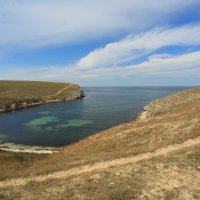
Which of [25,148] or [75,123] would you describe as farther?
[75,123]

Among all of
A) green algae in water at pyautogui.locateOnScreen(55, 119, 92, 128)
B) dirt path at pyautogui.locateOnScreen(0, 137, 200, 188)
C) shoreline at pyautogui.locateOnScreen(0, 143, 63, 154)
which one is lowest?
shoreline at pyautogui.locateOnScreen(0, 143, 63, 154)

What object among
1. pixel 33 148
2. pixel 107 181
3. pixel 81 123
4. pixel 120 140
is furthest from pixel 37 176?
pixel 81 123

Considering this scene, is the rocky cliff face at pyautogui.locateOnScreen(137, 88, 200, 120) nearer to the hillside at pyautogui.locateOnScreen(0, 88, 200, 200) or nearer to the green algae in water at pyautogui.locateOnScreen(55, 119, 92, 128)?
the green algae in water at pyautogui.locateOnScreen(55, 119, 92, 128)

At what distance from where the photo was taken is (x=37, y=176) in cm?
2566

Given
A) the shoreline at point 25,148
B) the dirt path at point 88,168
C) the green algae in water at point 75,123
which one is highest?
the dirt path at point 88,168

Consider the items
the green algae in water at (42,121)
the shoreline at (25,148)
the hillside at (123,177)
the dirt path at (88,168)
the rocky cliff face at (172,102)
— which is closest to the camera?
the hillside at (123,177)

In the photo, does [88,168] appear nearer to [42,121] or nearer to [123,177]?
[123,177]

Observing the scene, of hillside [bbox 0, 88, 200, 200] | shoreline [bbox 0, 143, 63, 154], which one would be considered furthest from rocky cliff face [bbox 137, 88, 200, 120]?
hillside [bbox 0, 88, 200, 200]

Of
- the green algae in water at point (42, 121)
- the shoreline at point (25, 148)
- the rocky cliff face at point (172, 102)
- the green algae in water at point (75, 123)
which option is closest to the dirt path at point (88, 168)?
the shoreline at point (25, 148)

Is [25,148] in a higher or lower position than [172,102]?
lower

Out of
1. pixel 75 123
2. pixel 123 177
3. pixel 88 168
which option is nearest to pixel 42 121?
pixel 75 123

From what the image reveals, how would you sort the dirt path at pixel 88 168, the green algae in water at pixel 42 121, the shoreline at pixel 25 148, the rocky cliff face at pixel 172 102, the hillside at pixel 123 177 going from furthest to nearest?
the green algae in water at pixel 42 121 → the rocky cliff face at pixel 172 102 → the shoreline at pixel 25 148 → the dirt path at pixel 88 168 → the hillside at pixel 123 177

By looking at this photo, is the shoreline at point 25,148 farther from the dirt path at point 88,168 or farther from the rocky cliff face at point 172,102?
the rocky cliff face at point 172,102

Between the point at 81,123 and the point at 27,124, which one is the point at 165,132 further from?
the point at 27,124
